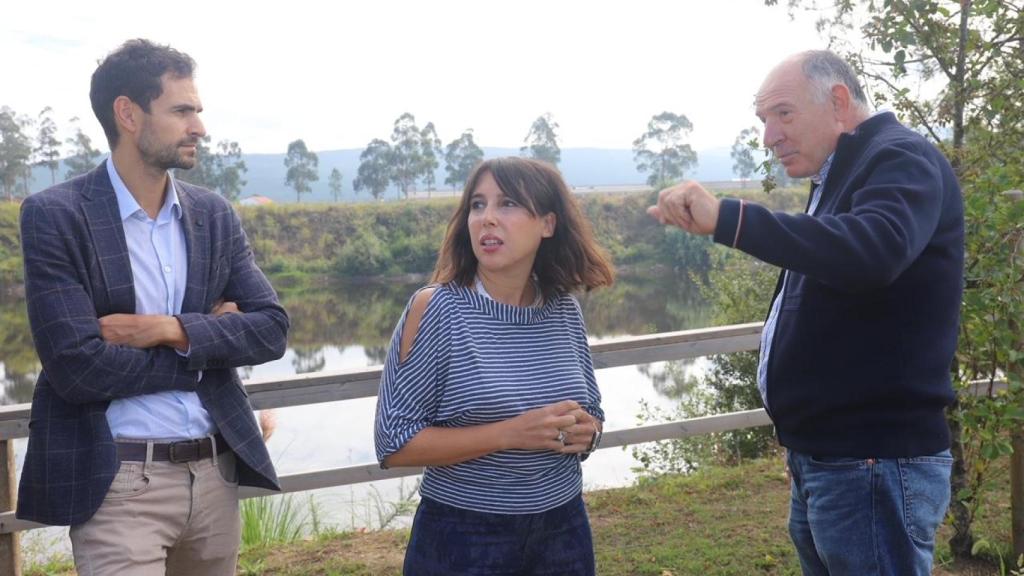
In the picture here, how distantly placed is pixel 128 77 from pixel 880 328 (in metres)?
1.81

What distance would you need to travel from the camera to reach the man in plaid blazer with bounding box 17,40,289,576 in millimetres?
2061

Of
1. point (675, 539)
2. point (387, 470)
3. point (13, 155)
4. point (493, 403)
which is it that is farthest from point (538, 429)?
point (13, 155)

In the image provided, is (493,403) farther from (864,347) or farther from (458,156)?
(458,156)

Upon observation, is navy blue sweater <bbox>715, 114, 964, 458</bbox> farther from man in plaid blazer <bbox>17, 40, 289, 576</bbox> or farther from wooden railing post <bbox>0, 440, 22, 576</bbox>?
wooden railing post <bbox>0, 440, 22, 576</bbox>

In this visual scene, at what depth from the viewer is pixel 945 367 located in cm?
191

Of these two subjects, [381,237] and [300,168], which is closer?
[381,237]

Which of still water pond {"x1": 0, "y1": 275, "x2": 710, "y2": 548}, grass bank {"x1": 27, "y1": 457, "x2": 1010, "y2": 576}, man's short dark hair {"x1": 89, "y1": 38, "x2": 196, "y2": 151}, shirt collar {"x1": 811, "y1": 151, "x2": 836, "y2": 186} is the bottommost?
still water pond {"x1": 0, "y1": 275, "x2": 710, "y2": 548}

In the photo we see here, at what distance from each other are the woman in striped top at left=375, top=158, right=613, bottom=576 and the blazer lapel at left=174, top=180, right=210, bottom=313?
0.61m

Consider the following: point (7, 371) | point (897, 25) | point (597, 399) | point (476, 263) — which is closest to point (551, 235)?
point (476, 263)

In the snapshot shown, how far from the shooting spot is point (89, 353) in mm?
2031

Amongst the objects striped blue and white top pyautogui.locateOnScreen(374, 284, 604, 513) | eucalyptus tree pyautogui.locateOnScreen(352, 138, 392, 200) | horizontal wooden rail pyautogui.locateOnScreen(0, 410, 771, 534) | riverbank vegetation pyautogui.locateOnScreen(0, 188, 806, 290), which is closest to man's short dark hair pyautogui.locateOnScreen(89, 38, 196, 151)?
striped blue and white top pyautogui.locateOnScreen(374, 284, 604, 513)

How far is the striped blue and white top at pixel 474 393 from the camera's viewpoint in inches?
77.2

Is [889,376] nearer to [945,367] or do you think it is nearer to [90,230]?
[945,367]

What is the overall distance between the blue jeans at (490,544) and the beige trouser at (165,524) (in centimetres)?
58
